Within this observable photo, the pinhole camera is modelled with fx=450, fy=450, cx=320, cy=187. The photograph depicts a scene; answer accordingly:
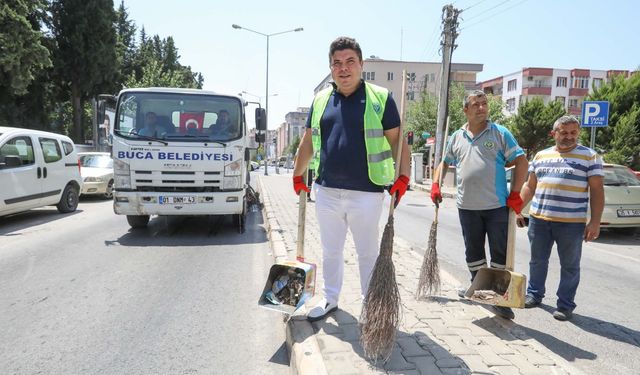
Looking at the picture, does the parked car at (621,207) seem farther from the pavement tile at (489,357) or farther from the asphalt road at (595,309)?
the pavement tile at (489,357)

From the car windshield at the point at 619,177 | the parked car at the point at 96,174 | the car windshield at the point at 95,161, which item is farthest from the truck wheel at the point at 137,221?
the car windshield at the point at 619,177

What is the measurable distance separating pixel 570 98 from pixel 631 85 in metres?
54.5

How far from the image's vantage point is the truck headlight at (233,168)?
7574 millimetres

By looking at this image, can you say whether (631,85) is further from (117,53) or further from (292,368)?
(117,53)

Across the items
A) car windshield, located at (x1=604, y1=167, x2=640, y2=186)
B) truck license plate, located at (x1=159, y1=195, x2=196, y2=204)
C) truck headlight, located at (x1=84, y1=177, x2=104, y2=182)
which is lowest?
truck headlight, located at (x1=84, y1=177, x2=104, y2=182)

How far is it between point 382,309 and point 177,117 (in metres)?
6.07

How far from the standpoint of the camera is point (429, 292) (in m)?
4.17

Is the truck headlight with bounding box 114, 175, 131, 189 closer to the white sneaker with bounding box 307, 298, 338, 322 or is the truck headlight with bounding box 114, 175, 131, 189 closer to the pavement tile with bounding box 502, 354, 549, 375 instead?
the white sneaker with bounding box 307, 298, 338, 322

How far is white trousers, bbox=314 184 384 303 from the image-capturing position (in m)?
3.21

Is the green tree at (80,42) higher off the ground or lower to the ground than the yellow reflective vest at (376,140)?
higher

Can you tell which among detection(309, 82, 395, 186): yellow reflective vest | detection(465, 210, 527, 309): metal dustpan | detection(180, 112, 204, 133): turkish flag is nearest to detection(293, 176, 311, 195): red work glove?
detection(309, 82, 395, 186): yellow reflective vest

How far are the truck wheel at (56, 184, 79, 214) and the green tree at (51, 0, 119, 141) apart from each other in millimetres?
27858

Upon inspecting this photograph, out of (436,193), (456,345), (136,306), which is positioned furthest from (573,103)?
(136,306)

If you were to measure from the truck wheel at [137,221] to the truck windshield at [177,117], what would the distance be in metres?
1.68
